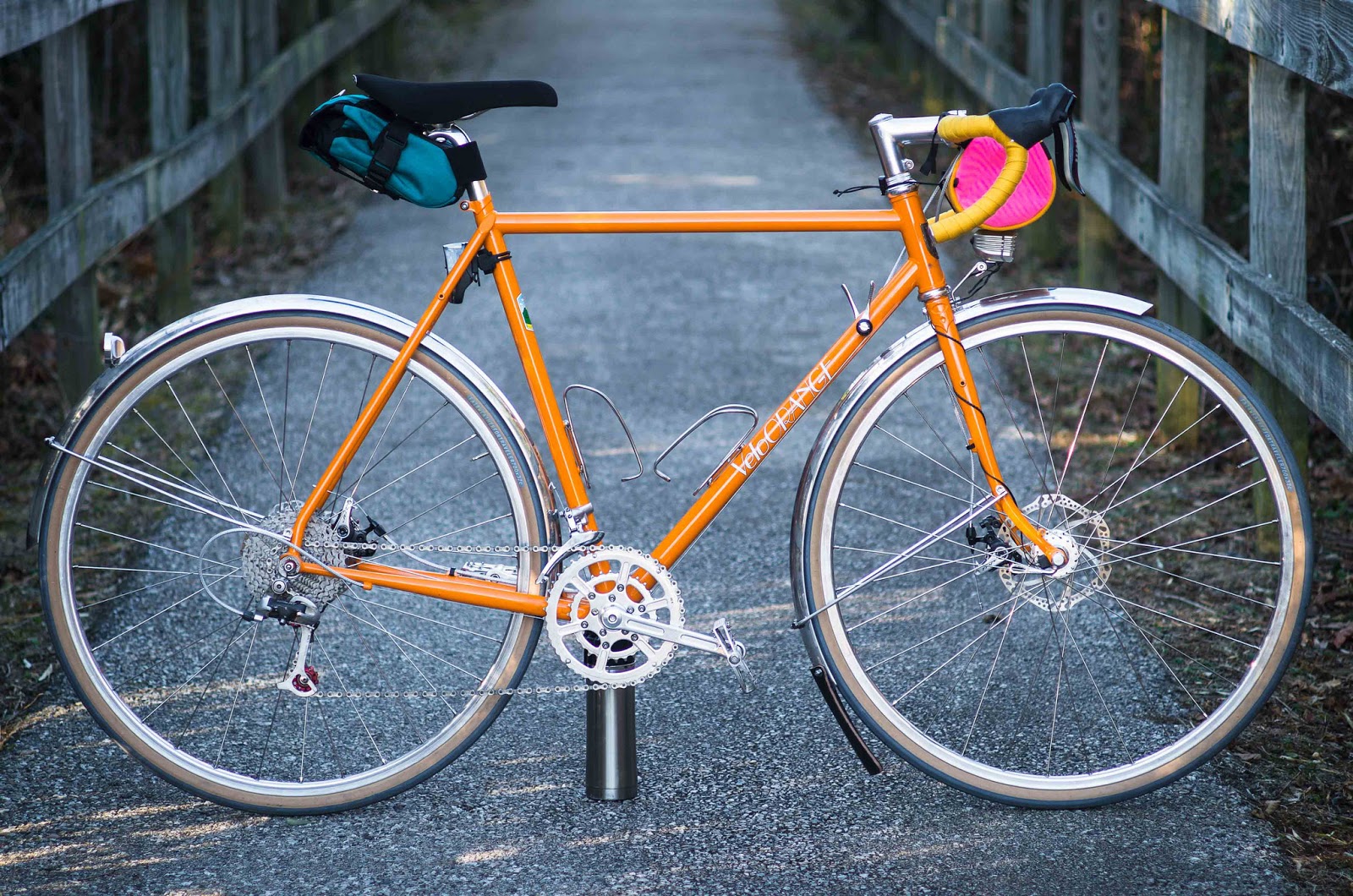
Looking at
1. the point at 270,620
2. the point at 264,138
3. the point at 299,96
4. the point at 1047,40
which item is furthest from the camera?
the point at 299,96

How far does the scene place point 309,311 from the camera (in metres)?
2.79

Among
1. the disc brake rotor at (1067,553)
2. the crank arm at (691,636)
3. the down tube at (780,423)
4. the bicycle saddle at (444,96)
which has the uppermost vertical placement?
the bicycle saddle at (444,96)

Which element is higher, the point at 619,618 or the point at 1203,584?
the point at 619,618

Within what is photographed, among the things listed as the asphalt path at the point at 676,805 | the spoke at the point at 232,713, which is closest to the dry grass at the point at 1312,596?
the asphalt path at the point at 676,805

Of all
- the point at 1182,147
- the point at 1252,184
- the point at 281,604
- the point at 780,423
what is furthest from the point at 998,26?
the point at 281,604

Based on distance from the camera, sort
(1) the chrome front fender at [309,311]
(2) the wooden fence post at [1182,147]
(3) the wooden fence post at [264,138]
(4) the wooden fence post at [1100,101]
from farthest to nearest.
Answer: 1. (3) the wooden fence post at [264,138]
2. (4) the wooden fence post at [1100,101]
3. (2) the wooden fence post at [1182,147]
4. (1) the chrome front fender at [309,311]

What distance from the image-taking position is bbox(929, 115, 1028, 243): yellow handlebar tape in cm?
265

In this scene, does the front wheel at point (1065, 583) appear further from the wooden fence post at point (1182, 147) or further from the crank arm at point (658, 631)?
the crank arm at point (658, 631)

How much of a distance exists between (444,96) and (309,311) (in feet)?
→ 1.56

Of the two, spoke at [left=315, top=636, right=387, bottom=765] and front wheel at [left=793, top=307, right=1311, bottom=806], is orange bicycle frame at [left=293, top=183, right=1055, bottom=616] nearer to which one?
front wheel at [left=793, top=307, right=1311, bottom=806]

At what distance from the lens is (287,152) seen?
9.16 meters

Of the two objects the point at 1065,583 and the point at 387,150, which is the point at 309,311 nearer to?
the point at 387,150

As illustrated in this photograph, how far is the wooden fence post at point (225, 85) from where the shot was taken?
6543mm

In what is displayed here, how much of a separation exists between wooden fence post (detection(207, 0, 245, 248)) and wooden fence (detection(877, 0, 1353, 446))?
369cm
